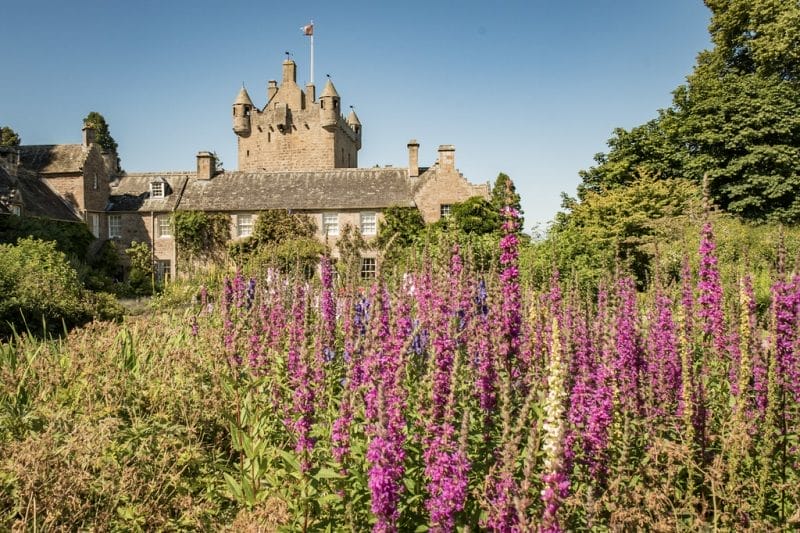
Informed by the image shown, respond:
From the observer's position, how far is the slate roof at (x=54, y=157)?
32.6 meters

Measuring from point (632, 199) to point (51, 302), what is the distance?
24707 mm

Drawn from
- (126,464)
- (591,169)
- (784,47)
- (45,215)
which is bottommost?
(126,464)

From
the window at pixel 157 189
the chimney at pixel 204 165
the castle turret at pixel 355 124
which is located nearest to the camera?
the window at pixel 157 189

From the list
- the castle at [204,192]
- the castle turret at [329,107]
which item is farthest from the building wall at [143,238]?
the castle turret at [329,107]

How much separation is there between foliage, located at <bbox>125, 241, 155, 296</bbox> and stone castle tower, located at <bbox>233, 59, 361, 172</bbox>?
34.2 feet

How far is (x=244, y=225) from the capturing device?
3297 cm

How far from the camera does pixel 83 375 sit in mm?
5723

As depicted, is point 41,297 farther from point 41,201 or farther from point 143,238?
point 143,238

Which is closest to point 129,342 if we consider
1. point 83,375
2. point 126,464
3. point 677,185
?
point 83,375

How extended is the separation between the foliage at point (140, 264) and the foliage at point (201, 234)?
6.65 feet

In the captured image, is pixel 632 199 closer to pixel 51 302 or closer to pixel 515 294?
pixel 51 302

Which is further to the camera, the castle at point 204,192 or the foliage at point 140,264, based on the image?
the foliage at point 140,264

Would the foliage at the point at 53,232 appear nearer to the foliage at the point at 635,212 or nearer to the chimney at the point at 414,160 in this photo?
the chimney at the point at 414,160

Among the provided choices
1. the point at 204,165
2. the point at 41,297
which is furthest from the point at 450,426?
the point at 204,165
